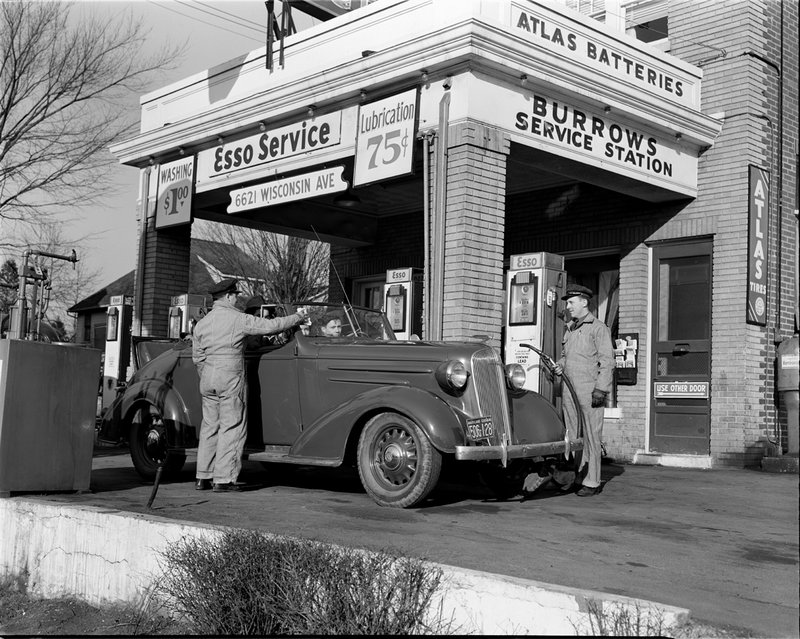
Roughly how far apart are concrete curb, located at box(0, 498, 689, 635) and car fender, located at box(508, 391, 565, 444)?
333cm

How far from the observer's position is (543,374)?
35.7 ft

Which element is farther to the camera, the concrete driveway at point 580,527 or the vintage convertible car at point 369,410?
the vintage convertible car at point 369,410

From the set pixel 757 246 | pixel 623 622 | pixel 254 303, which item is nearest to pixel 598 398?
pixel 254 303

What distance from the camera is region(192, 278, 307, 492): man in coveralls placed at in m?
7.88

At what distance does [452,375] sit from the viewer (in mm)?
7070

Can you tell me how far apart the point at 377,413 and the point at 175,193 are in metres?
7.78

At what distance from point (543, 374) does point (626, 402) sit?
2.35 m

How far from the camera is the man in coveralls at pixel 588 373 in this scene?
26.3 feet

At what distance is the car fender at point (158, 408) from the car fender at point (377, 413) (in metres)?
1.46

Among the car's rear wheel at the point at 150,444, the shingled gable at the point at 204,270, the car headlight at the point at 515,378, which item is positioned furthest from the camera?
the shingled gable at the point at 204,270

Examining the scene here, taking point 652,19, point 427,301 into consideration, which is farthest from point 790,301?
point 427,301

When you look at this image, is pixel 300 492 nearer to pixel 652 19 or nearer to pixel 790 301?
pixel 790 301

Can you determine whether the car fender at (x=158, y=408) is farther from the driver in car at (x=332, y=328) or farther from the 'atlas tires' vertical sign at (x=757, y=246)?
the 'atlas tires' vertical sign at (x=757, y=246)

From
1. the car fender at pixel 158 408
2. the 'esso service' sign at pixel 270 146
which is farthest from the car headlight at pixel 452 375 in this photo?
the 'esso service' sign at pixel 270 146
